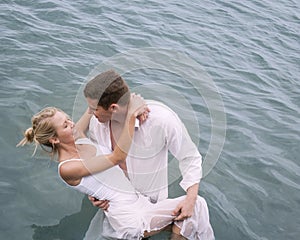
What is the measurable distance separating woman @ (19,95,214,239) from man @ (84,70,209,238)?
97 millimetres

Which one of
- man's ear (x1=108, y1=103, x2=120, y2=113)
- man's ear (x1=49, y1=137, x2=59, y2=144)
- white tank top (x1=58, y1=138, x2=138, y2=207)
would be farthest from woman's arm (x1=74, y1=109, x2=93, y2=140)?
man's ear (x1=108, y1=103, x2=120, y2=113)

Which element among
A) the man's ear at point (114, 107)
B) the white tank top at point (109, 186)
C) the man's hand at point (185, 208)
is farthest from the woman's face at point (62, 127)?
the man's hand at point (185, 208)

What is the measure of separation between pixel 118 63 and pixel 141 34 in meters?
1.76

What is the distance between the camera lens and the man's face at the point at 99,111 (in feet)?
13.5

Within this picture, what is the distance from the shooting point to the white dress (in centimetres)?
433

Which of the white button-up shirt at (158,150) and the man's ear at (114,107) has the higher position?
the man's ear at (114,107)

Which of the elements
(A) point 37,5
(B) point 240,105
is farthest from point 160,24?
(B) point 240,105

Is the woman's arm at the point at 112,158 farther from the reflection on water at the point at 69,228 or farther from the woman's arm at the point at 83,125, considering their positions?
the reflection on water at the point at 69,228

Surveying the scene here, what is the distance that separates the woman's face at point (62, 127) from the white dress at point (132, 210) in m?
0.18

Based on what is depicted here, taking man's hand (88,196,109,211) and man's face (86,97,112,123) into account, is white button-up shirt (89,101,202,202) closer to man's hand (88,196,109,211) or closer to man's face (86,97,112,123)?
man's face (86,97,112,123)

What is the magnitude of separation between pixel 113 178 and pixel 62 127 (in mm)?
678

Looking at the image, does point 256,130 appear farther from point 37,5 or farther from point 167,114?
point 37,5

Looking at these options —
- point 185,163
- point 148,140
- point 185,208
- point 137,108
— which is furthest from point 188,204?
point 137,108

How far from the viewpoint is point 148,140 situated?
436 centimetres
